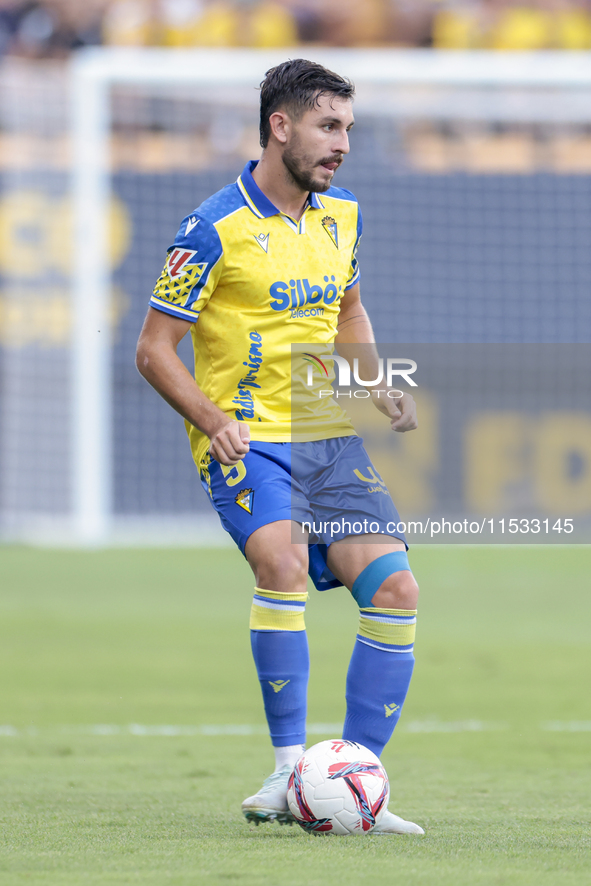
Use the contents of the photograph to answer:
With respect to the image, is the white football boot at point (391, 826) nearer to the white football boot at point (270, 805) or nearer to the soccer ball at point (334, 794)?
the soccer ball at point (334, 794)

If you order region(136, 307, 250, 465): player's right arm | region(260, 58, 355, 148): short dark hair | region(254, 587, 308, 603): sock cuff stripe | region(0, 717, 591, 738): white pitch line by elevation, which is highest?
region(260, 58, 355, 148): short dark hair

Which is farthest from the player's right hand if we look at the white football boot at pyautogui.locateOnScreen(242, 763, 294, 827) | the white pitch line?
the white pitch line

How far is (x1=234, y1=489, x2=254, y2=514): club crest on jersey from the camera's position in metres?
3.35

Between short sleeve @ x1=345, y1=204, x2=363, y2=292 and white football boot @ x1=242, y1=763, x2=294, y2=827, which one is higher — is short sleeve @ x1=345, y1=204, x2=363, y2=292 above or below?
above

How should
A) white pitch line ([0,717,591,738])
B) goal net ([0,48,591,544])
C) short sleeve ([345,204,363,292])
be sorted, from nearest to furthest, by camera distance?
short sleeve ([345,204,363,292]) < white pitch line ([0,717,591,738]) < goal net ([0,48,591,544])

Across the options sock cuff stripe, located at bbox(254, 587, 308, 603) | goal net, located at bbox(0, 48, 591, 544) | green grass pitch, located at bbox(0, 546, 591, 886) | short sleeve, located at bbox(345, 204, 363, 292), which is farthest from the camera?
goal net, located at bbox(0, 48, 591, 544)

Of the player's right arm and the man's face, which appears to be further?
the man's face

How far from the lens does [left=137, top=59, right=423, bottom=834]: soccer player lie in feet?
10.9

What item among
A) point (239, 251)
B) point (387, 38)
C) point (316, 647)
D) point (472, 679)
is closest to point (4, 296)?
point (387, 38)

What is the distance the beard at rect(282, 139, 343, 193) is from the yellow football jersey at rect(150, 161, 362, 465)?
0.11m

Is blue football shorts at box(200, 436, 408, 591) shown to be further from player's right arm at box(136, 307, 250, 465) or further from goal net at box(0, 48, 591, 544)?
goal net at box(0, 48, 591, 544)

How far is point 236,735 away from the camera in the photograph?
Result: 513 cm

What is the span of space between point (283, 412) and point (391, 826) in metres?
1.14

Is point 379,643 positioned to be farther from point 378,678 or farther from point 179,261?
point 179,261
